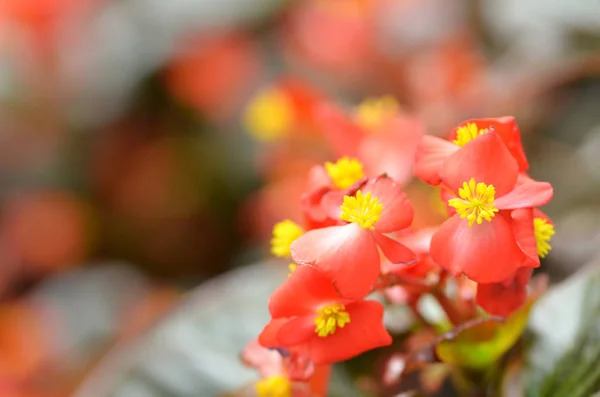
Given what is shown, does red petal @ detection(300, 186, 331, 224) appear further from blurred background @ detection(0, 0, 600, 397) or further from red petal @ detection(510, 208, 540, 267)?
blurred background @ detection(0, 0, 600, 397)

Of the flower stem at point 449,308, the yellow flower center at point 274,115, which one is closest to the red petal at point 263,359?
the flower stem at point 449,308

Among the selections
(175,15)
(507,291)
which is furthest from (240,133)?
(507,291)

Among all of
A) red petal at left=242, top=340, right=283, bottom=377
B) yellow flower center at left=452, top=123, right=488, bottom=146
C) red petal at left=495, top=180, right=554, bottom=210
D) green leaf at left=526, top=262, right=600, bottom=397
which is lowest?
green leaf at left=526, top=262, right=600, bottom=397

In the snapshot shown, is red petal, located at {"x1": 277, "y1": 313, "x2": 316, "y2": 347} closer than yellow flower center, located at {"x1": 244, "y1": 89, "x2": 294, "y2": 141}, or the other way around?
red petal, located at {"x1": 277, "y1": 313, "x2": 316, "y2": 347}

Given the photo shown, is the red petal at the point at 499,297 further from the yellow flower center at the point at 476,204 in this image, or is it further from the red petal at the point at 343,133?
the red petal at the point at 343,133

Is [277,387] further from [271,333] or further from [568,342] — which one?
[568,342]

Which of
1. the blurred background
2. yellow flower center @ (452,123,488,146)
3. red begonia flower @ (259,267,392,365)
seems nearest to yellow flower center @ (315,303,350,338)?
red begonia flower @ (259,267,392,365)
